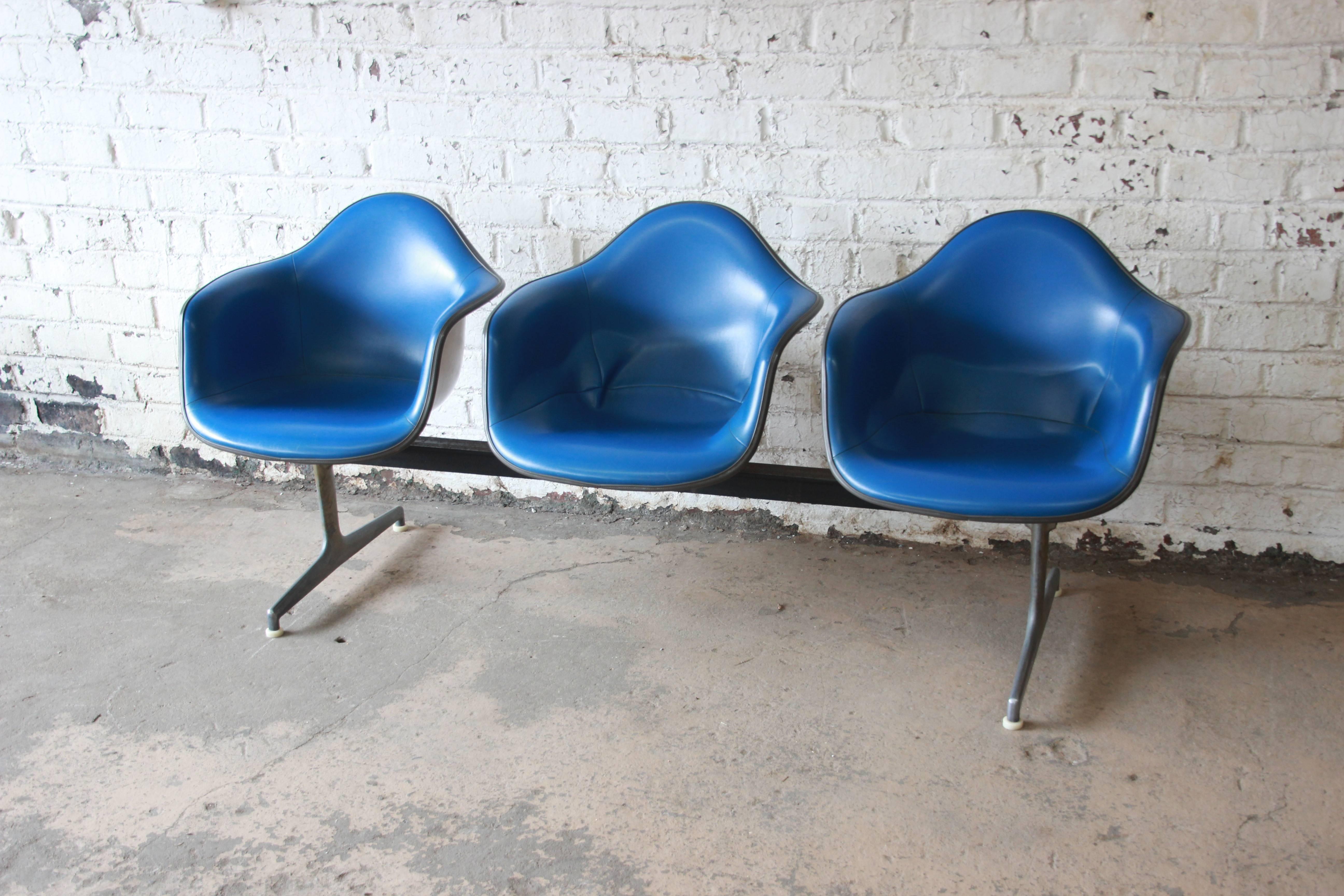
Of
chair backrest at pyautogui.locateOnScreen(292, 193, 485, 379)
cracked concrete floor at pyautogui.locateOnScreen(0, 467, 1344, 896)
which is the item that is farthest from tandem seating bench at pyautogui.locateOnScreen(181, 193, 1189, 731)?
cracked concrete floor at pyautogui.locateOnScreen(0, 467, 1344, 896)

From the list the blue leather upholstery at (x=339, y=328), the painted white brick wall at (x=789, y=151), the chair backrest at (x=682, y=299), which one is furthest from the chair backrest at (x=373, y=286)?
the chair backrest at (x=682, y=299)

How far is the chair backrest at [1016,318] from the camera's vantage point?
2061 mm

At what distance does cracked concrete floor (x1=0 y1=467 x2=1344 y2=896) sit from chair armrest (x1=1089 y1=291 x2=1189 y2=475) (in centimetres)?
48

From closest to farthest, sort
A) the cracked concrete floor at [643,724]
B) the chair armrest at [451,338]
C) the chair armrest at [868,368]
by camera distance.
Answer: the cracked concrete floor at [643,724]
the chair armrest at [868,368]
the chair armrest at [451,338]

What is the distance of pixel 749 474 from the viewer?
223cm

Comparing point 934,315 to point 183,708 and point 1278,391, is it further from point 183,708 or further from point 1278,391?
point 183,708

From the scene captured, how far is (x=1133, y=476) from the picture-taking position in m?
1.74

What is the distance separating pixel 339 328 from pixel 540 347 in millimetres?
599

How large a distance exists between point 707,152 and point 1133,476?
1241 mm

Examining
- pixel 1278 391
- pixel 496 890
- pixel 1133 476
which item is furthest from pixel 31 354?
pixel 1278 391

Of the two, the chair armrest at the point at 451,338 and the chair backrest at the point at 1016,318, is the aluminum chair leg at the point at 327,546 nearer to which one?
the chair armrest at the point at 451,338

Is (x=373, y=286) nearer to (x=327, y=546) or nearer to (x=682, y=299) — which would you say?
(x=327, y=546)

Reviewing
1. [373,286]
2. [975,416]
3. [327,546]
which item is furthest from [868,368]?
[327,546]

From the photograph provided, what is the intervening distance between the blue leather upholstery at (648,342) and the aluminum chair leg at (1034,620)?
592mm
